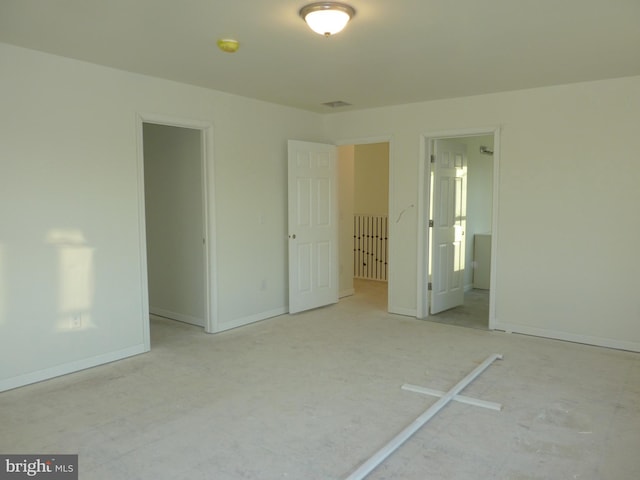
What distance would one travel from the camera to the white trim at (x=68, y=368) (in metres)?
3.53

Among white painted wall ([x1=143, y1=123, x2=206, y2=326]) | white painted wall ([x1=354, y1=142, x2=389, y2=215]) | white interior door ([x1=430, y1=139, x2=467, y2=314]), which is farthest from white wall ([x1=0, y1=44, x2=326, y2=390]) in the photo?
white painted wall ([x1=354, y1=142, x2=389, y2=215])

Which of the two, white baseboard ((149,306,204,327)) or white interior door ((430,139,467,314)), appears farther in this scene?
white interior door ((430,139,467,314))

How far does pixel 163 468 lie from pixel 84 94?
112 inches

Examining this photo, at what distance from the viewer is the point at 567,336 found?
15.4 ft

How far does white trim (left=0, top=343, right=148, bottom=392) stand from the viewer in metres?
3.53

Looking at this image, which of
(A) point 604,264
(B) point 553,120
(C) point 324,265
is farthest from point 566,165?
(C) point 324,265

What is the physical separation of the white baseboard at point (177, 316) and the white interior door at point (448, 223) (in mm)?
2634

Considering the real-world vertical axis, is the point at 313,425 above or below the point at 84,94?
below

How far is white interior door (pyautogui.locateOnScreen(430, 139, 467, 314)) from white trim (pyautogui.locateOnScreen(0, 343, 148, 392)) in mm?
3276

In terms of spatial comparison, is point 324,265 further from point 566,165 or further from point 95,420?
point 95,420

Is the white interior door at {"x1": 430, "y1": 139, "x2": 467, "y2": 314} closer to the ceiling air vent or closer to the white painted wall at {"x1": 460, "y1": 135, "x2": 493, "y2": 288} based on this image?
the white painted wall at {"x1": 460, "y1": 135, "x2": 493, "y2": 288}

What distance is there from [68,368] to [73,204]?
1280 millimetres

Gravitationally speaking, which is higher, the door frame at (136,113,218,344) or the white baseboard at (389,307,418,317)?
the door frame at (136,113,218,344)

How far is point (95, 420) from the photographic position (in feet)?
9.97
